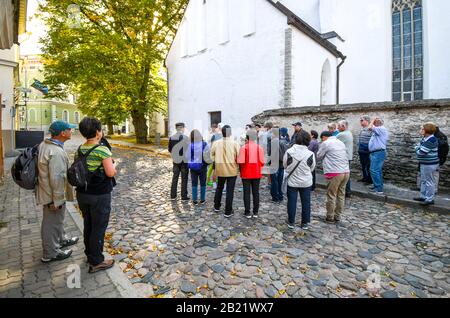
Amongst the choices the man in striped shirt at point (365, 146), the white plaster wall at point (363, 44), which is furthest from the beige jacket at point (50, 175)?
the white plaster wall at point (363, 44)

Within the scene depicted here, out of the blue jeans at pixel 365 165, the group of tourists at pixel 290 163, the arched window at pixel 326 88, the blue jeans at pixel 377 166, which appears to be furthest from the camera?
the arched window at pixel 326 88

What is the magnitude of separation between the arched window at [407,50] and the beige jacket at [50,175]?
18.4m

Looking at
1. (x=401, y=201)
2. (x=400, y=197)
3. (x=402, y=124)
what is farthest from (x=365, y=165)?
(x=401, y=201)

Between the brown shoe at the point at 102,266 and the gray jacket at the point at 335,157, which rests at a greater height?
the gray jacket at the point at 335,157

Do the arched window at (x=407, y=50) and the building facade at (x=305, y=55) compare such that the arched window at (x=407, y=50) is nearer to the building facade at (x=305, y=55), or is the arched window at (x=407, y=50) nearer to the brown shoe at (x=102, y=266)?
the building facade at (x=305, y=55)

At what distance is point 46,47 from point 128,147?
27.2 ft

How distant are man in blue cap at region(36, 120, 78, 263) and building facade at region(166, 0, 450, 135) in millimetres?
11045

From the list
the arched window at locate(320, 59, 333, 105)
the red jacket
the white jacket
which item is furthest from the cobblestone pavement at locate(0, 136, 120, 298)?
the arched window at locate(320, 59, 333, 105)

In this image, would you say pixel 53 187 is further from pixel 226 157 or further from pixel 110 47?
pixel 110 47

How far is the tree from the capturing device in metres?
16.7

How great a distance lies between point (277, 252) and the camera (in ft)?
13.4

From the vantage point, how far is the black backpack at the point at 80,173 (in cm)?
314

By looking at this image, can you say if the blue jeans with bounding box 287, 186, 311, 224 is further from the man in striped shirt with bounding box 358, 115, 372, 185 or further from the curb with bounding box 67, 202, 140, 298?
the man in striped shirt with bounding box 358, 115, 372, 185
